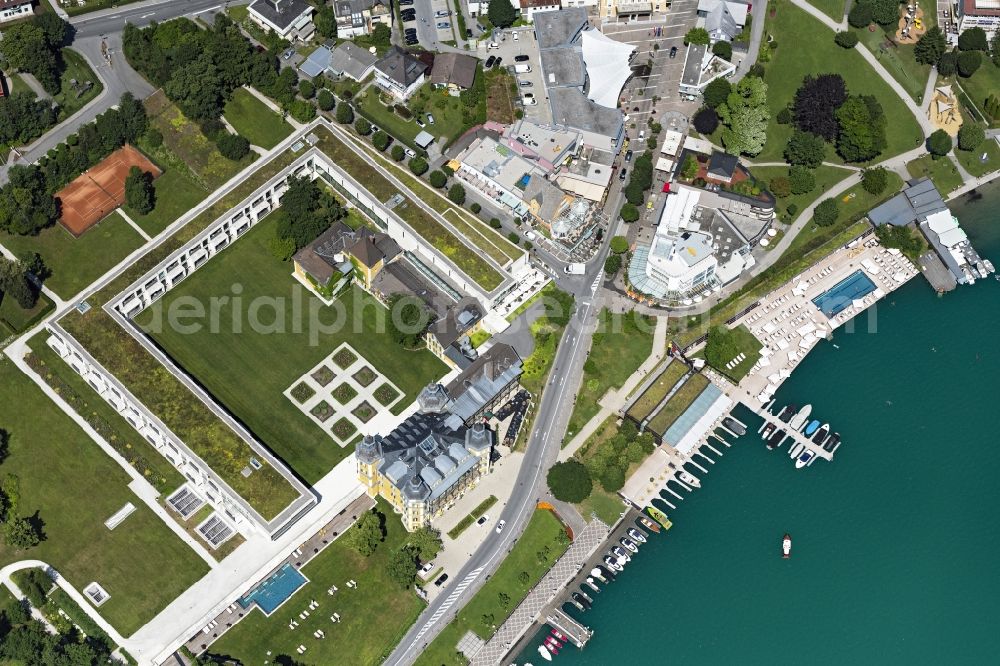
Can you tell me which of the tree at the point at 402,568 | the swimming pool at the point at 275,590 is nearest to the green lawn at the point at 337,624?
the swimming pool at the point at 275,590

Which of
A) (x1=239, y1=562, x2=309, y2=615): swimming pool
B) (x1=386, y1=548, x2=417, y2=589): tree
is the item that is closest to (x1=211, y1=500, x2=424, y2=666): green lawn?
(x1=239, y1=562, x2=309, y2=615): swimming pool

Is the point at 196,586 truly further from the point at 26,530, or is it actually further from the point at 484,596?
the point at 484,596

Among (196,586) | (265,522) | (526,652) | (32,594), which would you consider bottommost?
(32,594)

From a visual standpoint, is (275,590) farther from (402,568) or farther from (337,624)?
(402,568)

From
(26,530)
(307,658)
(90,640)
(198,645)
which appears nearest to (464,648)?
(307,658)

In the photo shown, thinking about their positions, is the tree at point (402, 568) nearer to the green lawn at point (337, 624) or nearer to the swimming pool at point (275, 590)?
the green lawn at point (337, 624)

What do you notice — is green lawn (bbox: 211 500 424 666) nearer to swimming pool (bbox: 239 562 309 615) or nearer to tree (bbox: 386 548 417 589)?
swimming pool (bbox: 239 562 309 615)
